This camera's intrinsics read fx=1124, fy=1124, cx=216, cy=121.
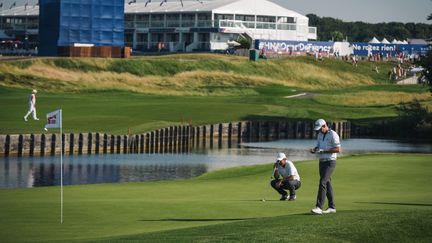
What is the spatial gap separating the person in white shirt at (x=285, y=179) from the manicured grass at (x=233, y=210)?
46 centimetres

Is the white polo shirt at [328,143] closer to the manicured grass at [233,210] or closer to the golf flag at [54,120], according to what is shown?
the manicured grass at [233,210]

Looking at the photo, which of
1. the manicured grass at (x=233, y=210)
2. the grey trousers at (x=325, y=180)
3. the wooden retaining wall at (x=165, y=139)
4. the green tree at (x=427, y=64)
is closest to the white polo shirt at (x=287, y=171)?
the manicured grass at (x=233, y=210)

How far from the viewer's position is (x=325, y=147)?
30484 millimetres

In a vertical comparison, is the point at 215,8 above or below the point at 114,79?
above

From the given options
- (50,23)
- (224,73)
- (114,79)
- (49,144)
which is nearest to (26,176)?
(49,144)

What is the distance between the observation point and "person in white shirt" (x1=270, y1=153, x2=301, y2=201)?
35.5 meters

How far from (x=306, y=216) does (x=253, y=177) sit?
15231 mm

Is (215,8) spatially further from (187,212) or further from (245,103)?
(187,212)

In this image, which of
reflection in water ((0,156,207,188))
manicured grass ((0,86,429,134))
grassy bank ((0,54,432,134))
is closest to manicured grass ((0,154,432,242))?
reflection in water ((0,156,207,188))

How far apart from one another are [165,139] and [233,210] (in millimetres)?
45726

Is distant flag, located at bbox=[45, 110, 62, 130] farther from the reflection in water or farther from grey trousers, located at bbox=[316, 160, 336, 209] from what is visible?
the reflection in water

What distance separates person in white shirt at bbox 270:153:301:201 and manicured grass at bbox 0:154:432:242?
18.0 inches

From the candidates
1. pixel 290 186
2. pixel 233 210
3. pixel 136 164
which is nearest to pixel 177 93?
pixel 136 164

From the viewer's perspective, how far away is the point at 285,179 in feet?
117
